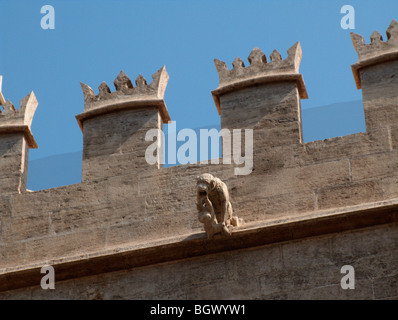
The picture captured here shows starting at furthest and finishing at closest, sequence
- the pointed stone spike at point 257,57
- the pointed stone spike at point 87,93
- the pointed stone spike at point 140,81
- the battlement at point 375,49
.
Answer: the pointed stone spike at point 87,93
the pointed stone spike at point 140,81
the pointed stone spike at point 257,57
the battlement at point 375,49

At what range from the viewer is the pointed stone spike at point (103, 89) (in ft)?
35.2

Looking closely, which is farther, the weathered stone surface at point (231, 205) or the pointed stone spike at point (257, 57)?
the pointed stone spike at point (257, 57)

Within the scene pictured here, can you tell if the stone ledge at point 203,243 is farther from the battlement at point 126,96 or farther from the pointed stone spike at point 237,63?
the pointed stone spike at point 237,63

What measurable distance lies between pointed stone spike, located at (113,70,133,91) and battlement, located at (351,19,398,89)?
8.34ft

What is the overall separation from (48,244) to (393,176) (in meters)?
3.70

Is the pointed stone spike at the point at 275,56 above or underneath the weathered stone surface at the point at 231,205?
above

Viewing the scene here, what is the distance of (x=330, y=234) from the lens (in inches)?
356

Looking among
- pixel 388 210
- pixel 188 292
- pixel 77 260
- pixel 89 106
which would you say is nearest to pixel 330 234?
pixel 388 210

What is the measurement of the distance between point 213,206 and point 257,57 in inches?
80.5

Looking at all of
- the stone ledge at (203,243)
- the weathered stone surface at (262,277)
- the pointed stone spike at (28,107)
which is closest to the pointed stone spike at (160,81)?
the pointed stone spike at (28,107)

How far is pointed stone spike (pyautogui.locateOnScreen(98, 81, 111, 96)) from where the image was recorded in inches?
422

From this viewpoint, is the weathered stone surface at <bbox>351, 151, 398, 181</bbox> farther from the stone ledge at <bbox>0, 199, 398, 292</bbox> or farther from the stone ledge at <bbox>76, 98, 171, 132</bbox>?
the stone ledge at <bbox>76, 98, 171, 132</bbox>

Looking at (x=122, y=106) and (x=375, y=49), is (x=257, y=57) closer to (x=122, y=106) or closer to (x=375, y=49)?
(x=375, y=49)

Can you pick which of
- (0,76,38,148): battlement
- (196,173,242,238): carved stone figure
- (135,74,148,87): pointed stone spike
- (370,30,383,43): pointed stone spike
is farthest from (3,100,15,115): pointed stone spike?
(370,30,383,43): pointed stone spike
